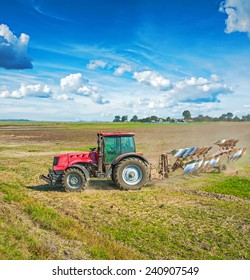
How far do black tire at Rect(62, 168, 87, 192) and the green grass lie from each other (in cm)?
530

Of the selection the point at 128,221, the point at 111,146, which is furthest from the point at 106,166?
the point at 128,221

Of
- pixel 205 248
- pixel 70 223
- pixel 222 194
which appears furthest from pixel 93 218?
pixel 222 194

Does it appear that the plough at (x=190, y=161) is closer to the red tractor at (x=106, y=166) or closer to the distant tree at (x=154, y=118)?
the red tractor at (x=106, y=166)

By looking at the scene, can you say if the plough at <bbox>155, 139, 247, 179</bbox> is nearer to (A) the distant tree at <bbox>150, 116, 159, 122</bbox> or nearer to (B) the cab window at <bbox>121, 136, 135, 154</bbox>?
(B) the cab window at <bbox>121, 136, 135, 154</bbox>

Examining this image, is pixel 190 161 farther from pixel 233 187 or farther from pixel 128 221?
pixel 128 221

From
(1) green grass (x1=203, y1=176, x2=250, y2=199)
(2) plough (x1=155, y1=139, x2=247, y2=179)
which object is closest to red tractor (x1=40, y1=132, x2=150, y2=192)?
(2) plough (x1=155, y1=139, x2=247, y2=179)

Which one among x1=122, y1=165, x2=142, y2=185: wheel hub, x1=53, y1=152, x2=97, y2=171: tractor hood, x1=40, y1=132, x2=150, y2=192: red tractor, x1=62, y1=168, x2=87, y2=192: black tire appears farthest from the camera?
x1=53, y1=152, x2=97, y2=171: tractor hood

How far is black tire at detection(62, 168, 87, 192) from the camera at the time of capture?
41.9 feet

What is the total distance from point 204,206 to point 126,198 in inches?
117

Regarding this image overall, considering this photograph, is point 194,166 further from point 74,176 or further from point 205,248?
point 205,248

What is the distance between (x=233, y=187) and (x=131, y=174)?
4.57m

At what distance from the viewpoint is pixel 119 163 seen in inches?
506

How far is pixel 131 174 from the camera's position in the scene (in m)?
13.1
